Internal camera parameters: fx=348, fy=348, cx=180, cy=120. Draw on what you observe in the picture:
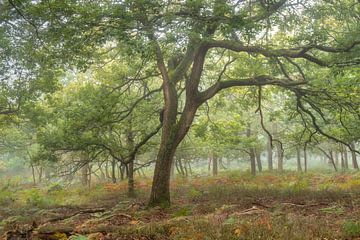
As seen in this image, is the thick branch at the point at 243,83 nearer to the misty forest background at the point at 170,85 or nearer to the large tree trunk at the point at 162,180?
the misty forest background at the point at 170,85

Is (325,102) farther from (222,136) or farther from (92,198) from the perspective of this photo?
(92,198)

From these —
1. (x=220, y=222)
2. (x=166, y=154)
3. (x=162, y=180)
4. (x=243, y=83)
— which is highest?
(x=243, y=83)

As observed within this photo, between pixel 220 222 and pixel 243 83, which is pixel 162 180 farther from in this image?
pixel 220 222

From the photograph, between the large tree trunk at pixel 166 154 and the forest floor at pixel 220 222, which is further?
the large tree trunk at pixel 166 154

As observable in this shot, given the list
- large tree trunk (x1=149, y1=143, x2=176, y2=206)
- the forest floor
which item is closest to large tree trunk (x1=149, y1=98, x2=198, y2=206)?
large tree trunk (x1=149, y1=143, x2=176, y2=206)

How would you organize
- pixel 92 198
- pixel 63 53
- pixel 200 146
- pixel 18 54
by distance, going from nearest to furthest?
pixel 63 53 → pixel 18 54 → pixel 92 198 → pixel 200 146

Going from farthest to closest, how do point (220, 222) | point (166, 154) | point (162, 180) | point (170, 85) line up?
point (170, 85) < point (166, 154) < point (162, 180) < point (220, 222)

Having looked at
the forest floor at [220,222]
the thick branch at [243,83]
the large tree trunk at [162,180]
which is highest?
the thick branch at [243,83]

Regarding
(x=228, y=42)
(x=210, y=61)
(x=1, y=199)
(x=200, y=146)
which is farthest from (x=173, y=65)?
(x=200, y=146)

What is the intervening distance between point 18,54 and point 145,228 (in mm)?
11384

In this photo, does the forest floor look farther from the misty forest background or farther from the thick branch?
the thick branch

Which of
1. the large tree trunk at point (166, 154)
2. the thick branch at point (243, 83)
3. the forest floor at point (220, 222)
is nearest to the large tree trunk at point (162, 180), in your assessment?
the large tree trunk at point (166, 154)

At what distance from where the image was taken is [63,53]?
459 inches

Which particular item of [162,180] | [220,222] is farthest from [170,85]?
[220,222]
